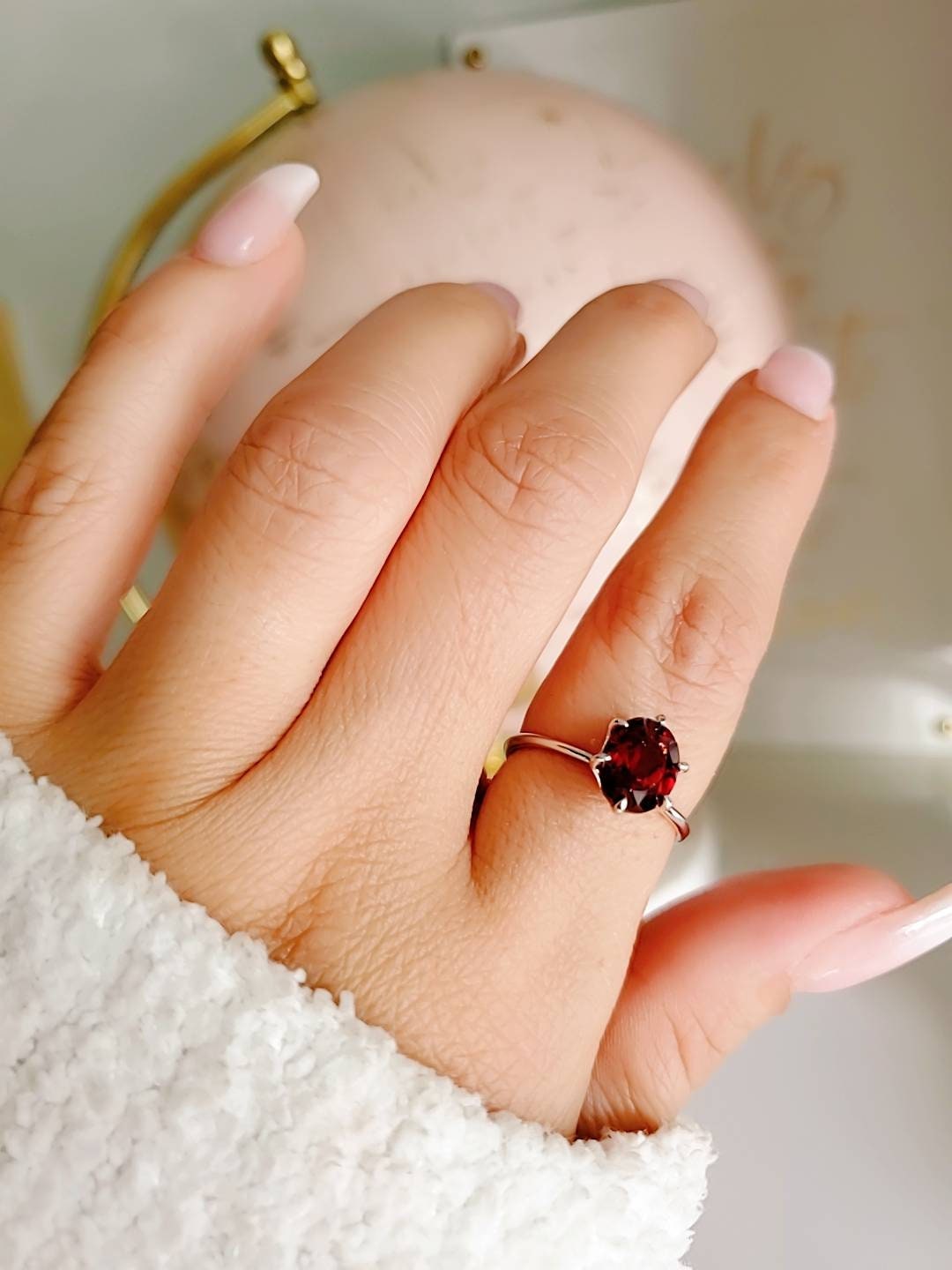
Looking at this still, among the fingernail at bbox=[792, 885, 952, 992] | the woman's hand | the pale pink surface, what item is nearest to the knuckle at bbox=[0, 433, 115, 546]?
the woman's hand

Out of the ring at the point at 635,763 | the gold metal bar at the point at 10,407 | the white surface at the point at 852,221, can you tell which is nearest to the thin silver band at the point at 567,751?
the ring at the point at 635,763

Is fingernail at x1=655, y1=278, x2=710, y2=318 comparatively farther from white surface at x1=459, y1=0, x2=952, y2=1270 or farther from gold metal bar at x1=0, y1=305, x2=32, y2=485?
gold metal bar at x1=0, y1=305, x2=32, y2=485

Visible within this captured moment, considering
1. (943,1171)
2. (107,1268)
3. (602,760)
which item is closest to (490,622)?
(602,760)

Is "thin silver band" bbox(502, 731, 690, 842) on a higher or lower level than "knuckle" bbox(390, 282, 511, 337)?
lower

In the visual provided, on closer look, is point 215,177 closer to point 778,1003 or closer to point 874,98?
point 874,98

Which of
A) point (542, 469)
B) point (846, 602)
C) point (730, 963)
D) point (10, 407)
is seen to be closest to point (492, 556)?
point (542, 469)

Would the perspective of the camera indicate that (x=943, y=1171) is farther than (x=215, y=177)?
No

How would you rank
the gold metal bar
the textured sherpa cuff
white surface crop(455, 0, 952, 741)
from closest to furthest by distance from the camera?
1. the textured sherpa cuff
2. white surface crop(455, 0, 952, 741)
3. the gold metal bar
